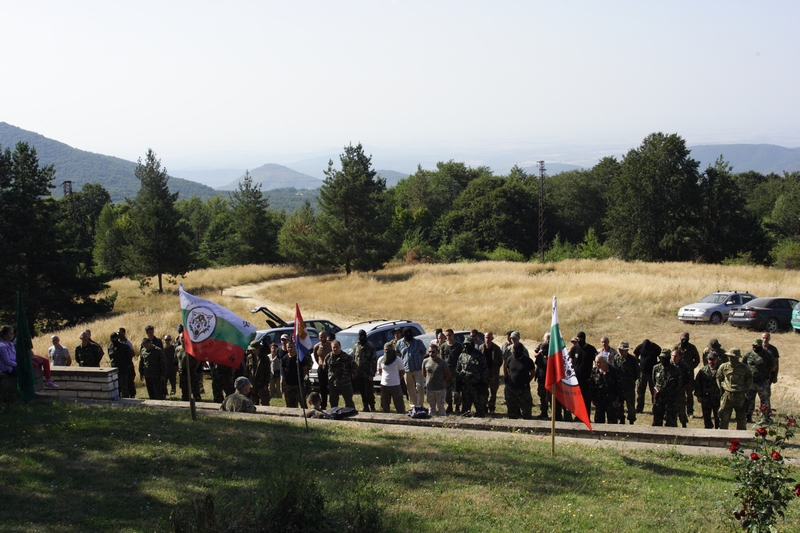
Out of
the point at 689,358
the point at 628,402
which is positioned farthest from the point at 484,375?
the point at 689,358

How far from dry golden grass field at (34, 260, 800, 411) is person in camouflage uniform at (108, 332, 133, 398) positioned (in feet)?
33.6

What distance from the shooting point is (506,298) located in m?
31.8

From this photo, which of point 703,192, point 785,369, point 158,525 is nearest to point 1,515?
point 158,525

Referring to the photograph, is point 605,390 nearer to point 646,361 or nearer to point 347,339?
point 646,361

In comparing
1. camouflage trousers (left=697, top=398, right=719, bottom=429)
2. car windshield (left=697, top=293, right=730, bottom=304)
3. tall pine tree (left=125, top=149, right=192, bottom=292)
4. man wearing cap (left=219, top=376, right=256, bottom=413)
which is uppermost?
tall pine tree (left=125, top=149, right=192, bottom=292)

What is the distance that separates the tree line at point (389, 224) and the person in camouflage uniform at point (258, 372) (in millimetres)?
22143

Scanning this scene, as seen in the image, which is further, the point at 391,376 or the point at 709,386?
the point at 391,376

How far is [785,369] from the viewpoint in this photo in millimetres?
17562

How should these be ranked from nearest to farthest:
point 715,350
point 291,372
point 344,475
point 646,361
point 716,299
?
point 344,475
point 715,350
point 646,361
point 291,372
point 716,299

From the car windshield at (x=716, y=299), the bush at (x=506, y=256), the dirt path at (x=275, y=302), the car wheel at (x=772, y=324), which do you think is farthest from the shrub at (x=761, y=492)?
the bush at (x=506, y=256)

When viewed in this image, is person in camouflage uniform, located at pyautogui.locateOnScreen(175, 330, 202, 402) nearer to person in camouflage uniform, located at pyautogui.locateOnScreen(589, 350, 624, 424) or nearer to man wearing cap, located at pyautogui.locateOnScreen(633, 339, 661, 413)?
person in camouflage uniform, located at pyautogui.locateOnScreen(589, 350, 624, 424)

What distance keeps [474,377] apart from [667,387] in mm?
3166

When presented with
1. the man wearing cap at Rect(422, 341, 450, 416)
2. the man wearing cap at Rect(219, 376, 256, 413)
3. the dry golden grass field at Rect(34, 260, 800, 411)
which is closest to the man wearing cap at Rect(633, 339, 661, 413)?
the dry golden grass field at Rect(34, 260, 800, 411)

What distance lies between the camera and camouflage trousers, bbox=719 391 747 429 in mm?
10273
